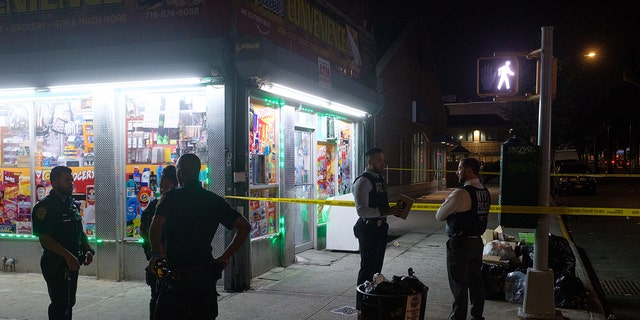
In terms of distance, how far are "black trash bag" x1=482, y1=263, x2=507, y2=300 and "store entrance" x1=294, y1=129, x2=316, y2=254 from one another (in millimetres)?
4256

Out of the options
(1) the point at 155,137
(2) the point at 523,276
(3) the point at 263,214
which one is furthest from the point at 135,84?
(2) the point at 523,276

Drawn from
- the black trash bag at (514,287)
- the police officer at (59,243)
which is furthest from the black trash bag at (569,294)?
the police officer at (59,243)

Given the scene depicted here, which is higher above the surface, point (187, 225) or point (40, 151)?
point (40, 151)

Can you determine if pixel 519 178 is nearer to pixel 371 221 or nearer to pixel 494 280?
pixel 371 221

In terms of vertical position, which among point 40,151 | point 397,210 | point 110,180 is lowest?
point 397,210

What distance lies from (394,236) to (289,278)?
218 inches

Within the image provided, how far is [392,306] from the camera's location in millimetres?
4555

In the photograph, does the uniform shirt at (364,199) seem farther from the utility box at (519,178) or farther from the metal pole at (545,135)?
the metal pole at (545,135)

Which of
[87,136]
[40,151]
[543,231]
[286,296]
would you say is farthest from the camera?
[40,151]

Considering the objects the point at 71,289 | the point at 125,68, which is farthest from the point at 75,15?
the point at 71,289

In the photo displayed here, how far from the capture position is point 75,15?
29.1 feet

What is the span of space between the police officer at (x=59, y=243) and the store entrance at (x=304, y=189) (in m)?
5.91

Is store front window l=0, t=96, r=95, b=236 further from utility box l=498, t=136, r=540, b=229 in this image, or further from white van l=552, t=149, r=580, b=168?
white van l=552, t=149, r=580, b=168

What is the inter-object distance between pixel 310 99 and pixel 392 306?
664cm
